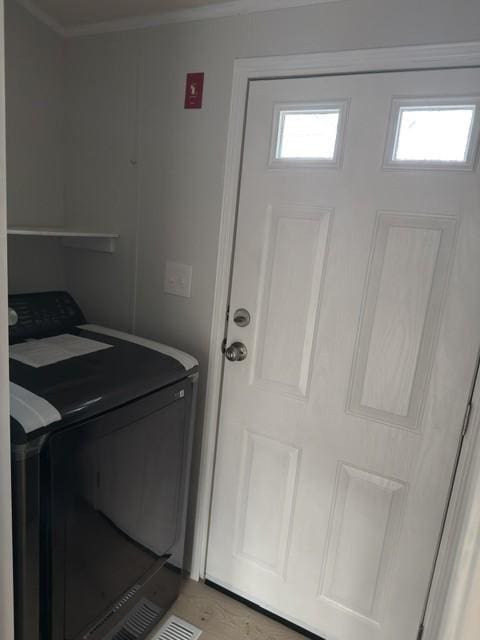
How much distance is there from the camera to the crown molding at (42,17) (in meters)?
1.52

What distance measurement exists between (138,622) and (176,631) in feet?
0.71

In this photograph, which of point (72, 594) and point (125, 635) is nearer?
point (72, 594)

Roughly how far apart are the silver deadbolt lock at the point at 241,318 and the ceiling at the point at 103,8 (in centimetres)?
106

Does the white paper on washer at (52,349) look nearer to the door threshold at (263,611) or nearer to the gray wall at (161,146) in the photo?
the gray wall at (161,146)

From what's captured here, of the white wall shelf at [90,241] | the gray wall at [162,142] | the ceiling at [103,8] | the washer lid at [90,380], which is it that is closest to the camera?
the washer lid at [90,380]

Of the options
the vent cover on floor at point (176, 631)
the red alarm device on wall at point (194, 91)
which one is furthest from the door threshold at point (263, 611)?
the red alarm device on wall at point (194, 91)

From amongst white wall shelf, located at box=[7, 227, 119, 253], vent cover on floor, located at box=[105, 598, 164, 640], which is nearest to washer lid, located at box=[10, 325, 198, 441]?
white wall shelf, located at box=[7, 227, 119, 253]

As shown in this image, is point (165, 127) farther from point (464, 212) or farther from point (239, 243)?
point (464, 212)

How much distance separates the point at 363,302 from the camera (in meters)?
1.32

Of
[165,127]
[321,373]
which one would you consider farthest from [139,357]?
[165,127]

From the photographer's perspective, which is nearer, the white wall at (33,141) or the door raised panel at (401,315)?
the door raised panel at (401,315)

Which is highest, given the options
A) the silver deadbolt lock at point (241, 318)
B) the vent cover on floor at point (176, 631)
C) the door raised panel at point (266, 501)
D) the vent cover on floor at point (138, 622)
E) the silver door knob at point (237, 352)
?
the silver deadbolt lock at point (241, 318)

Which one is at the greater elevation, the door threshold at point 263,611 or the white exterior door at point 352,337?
the white exterior door at point 352,337

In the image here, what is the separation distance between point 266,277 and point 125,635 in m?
1.31
